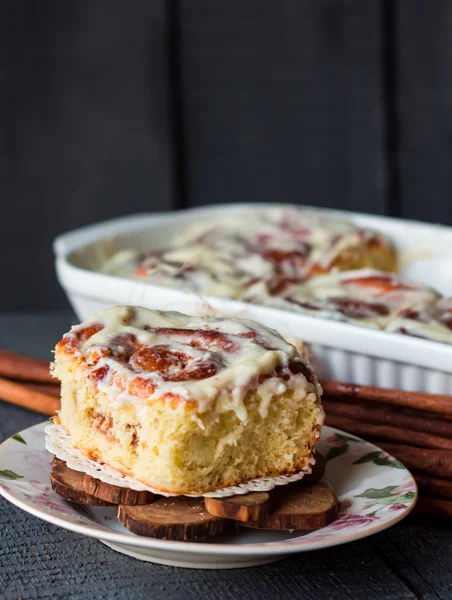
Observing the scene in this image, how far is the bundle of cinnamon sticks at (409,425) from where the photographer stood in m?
1.20

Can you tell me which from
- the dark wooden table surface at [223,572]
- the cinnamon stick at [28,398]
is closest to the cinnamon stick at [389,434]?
the dark wooden table surface at [223,572]

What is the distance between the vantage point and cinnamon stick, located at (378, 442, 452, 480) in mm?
1201

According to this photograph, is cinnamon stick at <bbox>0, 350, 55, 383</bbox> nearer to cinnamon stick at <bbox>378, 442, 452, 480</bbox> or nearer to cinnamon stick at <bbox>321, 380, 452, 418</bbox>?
cinnamon stick at <bbox>321, 380, 452, 418</bbox>

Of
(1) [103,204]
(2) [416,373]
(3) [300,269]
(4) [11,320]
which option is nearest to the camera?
(2) [416,373]

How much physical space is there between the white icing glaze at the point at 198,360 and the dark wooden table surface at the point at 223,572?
7.8 inches

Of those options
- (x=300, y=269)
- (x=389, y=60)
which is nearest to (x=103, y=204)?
(x=389, y=60)

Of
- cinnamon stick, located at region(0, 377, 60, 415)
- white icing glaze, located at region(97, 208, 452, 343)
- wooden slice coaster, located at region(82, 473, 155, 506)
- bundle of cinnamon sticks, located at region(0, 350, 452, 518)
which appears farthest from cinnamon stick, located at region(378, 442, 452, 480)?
cinnamon stick, located at region(0, 377, 60, 415)

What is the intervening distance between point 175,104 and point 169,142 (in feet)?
0.57

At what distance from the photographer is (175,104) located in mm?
3670

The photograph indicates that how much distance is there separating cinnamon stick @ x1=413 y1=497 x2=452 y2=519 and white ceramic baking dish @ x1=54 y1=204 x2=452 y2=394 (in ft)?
0.85

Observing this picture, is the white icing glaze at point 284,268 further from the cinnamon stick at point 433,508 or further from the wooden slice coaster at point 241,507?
the wooden slice coaster at point 241,507

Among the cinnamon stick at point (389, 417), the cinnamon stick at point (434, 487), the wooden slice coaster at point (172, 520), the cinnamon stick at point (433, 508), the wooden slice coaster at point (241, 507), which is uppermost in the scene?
the wooden slice coaster at point (241, 507)

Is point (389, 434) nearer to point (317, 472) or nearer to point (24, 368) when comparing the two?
point (317, 472)

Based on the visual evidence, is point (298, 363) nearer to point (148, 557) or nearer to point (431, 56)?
point (148, 557)
